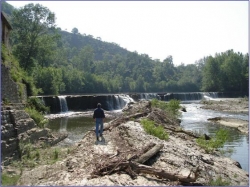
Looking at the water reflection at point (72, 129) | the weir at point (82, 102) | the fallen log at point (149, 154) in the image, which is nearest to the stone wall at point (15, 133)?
the water reflection at point (72, 129)

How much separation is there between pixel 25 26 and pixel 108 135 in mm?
33946

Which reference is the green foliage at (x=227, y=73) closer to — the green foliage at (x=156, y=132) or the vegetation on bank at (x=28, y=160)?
the green foliage at (x=156, y=132)

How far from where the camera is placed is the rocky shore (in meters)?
7.50

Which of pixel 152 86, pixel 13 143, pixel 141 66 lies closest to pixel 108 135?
pixel 13 143

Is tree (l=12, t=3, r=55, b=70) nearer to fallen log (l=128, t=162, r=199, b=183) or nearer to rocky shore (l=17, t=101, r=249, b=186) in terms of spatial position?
rocky shore (l=17, t=101, r=249, b=186)

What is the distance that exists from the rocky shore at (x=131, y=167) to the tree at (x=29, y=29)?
104 ft

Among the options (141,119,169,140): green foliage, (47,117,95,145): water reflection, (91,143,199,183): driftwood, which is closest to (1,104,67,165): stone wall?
(47,117,95,145): water reflection

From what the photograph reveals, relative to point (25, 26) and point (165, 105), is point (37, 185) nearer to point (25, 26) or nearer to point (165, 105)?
point (165, 105)

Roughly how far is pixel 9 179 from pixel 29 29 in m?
37.5

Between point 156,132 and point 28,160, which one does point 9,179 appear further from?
point 156,132

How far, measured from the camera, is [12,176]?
8258 millimetres

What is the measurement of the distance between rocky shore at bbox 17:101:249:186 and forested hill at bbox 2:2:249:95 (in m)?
11.1

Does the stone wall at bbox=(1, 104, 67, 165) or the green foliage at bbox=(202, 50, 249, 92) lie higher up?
the green foliage at bbox=(202, 50, 249, 92)

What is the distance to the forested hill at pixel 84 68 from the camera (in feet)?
133
